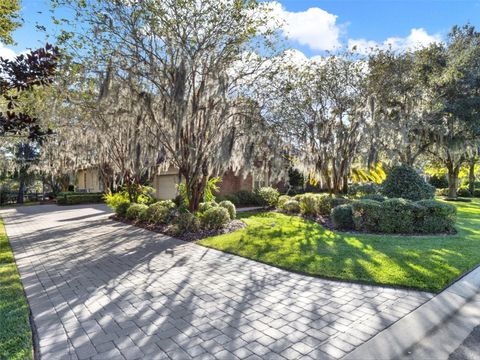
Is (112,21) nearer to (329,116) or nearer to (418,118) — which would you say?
(329,116)

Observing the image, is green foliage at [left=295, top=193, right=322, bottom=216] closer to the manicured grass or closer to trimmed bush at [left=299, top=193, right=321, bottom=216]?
trimmed bush at [left=299, top=193, right=321, bottom=216]

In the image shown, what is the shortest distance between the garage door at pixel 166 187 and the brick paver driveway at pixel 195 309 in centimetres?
1478

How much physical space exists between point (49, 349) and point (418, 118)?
15685 millimetres

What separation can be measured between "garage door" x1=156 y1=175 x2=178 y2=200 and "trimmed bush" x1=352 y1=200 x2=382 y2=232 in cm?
1465

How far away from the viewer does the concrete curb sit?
281 cm

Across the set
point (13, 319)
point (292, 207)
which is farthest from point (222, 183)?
point (13, 319)

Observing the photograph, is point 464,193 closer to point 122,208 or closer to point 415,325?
point 122,208

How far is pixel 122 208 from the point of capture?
1270 centimetres

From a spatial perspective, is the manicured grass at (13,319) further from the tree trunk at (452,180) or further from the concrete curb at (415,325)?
the tree trunk at (452,180)

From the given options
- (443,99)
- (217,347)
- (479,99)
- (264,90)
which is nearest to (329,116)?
(264,90)

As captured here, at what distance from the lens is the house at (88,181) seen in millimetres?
29388

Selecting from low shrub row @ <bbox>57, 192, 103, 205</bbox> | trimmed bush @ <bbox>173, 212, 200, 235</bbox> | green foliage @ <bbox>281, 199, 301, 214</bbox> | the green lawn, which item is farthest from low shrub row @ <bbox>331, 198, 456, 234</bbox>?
low shrub row @ <bbox>57, 192, 103, 205</bbox>

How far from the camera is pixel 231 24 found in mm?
8055

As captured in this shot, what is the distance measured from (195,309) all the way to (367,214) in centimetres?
605
